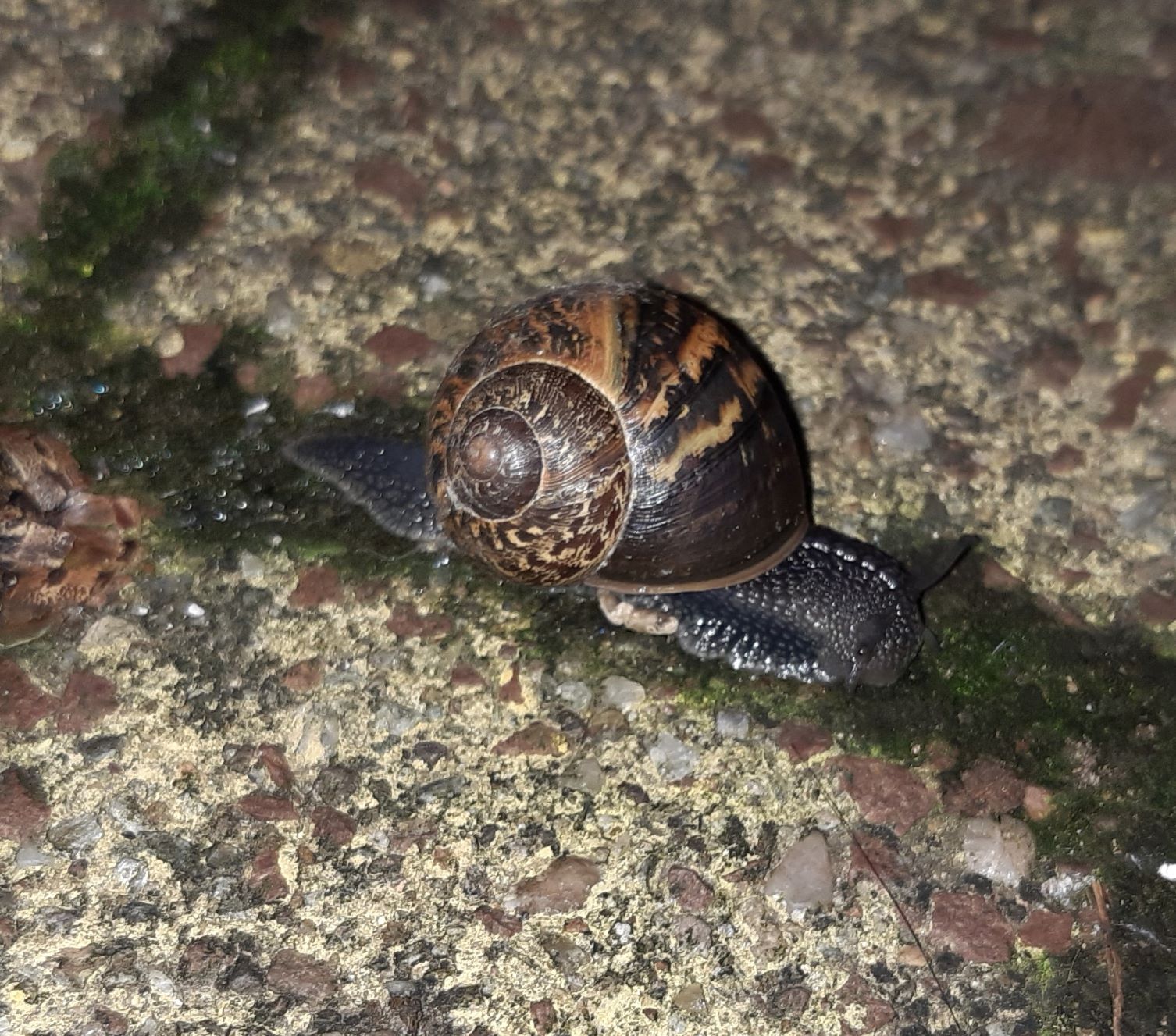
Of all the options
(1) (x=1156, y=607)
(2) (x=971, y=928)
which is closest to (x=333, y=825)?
(2) (x=971, y=928)

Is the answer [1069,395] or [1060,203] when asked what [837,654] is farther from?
[1060,203]

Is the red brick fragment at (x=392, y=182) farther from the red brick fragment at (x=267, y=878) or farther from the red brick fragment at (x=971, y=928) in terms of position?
the red brick fragment at (x=971, y=928)

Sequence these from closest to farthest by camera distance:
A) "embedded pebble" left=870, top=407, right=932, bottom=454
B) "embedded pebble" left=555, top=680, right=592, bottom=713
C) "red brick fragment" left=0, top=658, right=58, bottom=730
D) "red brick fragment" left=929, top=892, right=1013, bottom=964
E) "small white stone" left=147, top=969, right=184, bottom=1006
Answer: "small white stone" left=147, top=969, right=184, bottom=1006 < "red brick fragment" left=929, top=892, right=1013, bottom=964 < "red brick fragment" left=0, top=658, right=58, bottom=730 < "embedded pebble" left=555, top=680, right=592, bottom=713 < "embedded pebble" left=870, top=407, right=932, bottom=454

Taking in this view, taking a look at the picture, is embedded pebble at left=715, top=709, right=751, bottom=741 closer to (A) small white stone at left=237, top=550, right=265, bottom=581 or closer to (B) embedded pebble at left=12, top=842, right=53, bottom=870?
(A) small white stone at left=237, top=550, right=265, bottom=581

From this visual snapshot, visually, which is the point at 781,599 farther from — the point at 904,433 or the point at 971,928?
the point at 971,928

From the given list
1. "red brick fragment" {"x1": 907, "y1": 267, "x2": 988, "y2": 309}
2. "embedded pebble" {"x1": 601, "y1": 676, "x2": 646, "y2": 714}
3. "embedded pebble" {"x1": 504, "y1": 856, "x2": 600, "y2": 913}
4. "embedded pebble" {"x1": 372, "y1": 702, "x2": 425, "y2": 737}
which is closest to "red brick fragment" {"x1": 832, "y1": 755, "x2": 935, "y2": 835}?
"embedded pebble" {"x1": 601, "y1": 676, "x2": 646, "y2": 714}

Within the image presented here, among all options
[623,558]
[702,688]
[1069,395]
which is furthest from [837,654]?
[1069,395]

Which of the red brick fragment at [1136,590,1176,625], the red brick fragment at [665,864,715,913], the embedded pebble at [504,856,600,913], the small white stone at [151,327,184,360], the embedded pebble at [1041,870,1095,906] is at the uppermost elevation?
the small white stone at [151,327,184,360]

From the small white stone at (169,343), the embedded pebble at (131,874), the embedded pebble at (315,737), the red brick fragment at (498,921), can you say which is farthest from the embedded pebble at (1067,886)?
the small white stone at (169,343)
